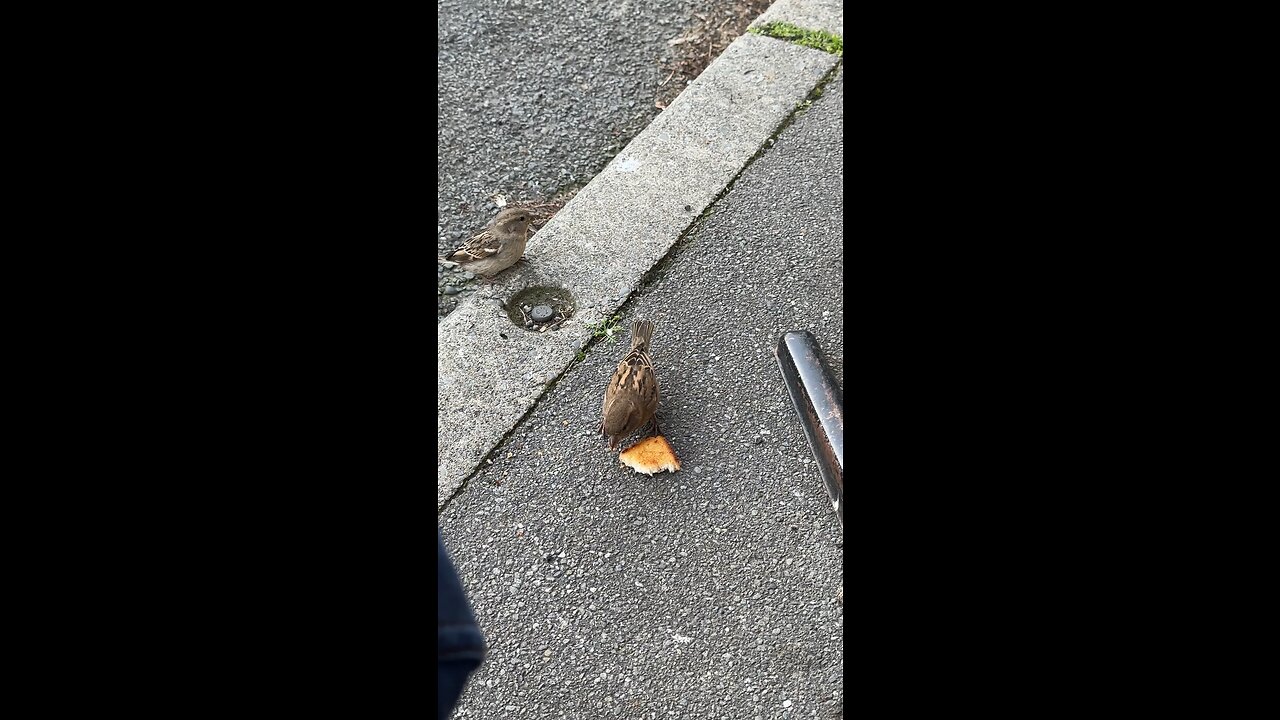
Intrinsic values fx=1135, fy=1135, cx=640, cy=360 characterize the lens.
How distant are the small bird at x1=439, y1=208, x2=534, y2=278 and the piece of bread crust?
102cm

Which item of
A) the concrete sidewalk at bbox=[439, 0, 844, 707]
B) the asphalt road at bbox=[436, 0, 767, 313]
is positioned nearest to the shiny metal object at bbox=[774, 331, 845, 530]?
the concrete sidewalk at bbox=[439, 0, 844, 707]

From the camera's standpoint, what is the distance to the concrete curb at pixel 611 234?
3.97 m

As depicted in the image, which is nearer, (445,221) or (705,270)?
(705,270)

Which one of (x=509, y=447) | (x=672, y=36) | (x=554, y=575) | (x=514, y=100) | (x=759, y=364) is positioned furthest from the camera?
(x=672, y=36)

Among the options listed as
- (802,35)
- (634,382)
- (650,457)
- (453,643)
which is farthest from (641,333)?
(453,643)

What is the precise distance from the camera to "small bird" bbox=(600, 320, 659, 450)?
12.3 feet

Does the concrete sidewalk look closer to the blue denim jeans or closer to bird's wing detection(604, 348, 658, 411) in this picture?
bird's wing detection(604, 348, 658, 411)

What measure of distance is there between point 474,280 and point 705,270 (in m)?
0.93

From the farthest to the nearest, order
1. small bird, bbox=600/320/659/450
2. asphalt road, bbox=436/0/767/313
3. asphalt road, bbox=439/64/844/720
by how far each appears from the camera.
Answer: asphalt road, bbox=436/0/767/313
small bird, bbox=600/320/659/450
asphalt road, bbox=439/64/844/720

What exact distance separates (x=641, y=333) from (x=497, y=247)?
2.43 feet
